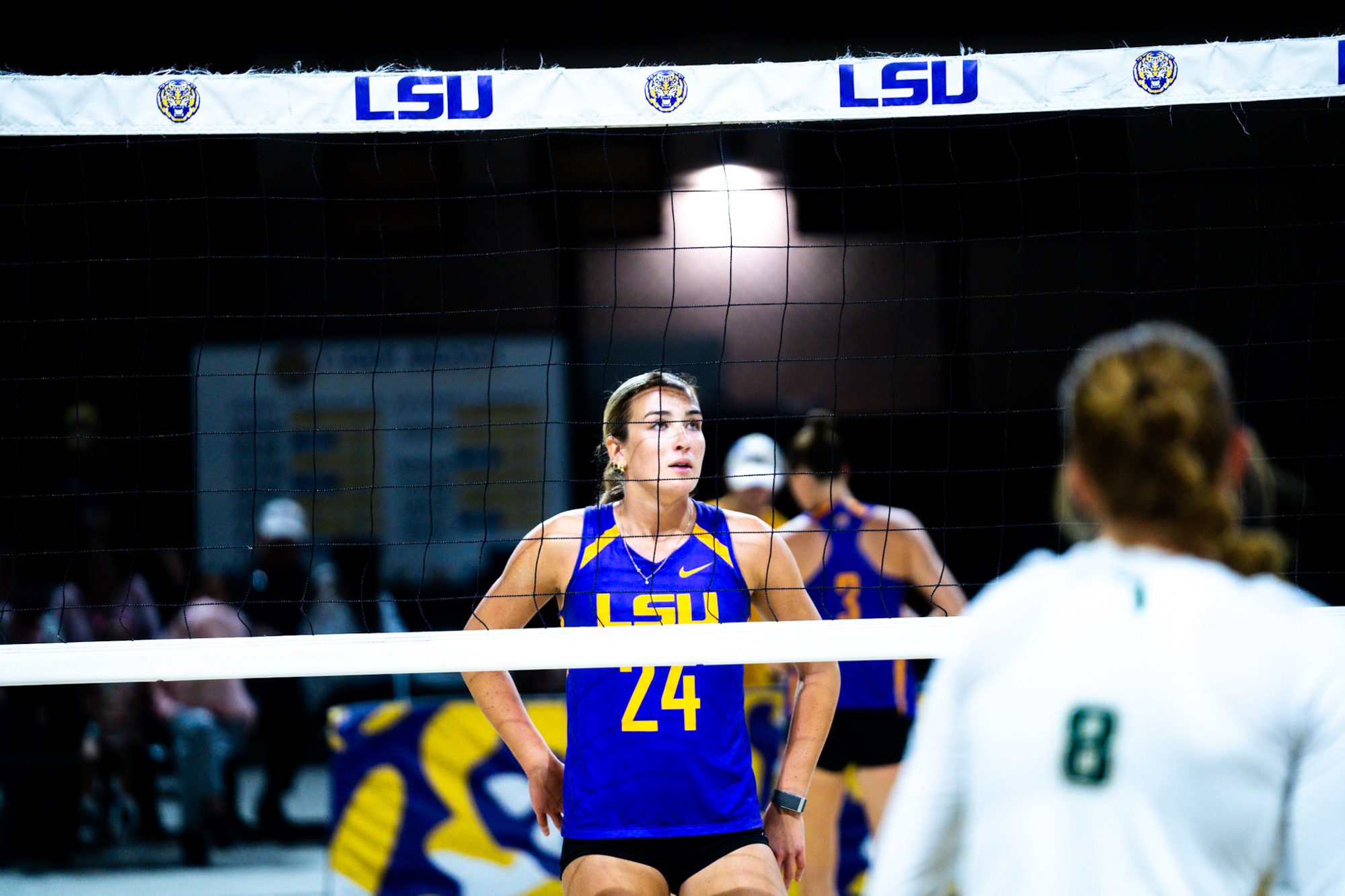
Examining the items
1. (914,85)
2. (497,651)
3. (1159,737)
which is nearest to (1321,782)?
(1159,737)

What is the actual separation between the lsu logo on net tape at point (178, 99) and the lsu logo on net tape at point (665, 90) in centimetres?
106

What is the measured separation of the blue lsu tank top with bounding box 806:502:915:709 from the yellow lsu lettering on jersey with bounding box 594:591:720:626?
154 centimetres

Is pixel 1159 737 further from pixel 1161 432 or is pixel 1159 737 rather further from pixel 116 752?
pixel 116 752

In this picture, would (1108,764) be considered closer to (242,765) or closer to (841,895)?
(841,895)

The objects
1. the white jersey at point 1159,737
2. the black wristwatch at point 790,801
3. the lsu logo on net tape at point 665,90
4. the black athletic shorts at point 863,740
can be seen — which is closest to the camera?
the white jersey at point 1159,737

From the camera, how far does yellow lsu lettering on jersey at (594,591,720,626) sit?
2.36 meters

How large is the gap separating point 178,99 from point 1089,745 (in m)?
2.47

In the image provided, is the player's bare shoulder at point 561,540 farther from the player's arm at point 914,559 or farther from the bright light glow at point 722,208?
the bright light glow at point 722,208

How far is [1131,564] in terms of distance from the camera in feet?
3.35

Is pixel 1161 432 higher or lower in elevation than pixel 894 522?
higher

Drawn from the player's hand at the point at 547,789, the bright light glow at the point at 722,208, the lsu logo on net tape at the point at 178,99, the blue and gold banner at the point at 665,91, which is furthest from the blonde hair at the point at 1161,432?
the bright light glow at the point at 722,208

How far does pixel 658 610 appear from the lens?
2359mm

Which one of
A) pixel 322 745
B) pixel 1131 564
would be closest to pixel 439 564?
pixel 322 745

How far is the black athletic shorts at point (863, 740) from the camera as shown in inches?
155
